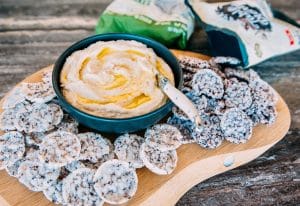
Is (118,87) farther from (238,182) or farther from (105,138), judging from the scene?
(238,182)

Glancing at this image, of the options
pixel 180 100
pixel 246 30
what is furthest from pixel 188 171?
pixel 246 30

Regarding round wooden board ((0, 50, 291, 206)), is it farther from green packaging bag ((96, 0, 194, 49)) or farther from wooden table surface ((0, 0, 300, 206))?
green packaging bag ((96, 0, 194, 49))

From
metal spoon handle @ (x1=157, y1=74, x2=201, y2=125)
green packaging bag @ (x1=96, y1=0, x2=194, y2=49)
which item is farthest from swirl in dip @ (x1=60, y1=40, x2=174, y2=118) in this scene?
green packaging bag @ (x1=96, y1=0, x2=194, y2=49)

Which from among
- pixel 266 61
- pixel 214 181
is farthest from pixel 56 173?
pixel 266 61

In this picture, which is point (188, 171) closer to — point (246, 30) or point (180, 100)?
point (180, 100)

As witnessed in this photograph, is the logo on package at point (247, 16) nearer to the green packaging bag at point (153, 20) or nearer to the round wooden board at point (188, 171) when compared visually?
the green packaging bag at point (153, 20)

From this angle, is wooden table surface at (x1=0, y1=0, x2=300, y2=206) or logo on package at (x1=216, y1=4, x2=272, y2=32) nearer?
wooden table surface at (x1=0, y1=0, x2=300, y2=206)
